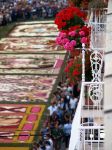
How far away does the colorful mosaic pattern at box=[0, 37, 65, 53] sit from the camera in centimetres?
2884

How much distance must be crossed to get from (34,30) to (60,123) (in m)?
21.2

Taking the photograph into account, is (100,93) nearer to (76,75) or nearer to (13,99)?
(76,75)

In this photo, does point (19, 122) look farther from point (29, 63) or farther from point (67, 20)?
point (29, 63)

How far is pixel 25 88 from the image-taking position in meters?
21.4

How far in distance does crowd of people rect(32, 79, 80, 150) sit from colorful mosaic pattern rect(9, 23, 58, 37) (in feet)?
53.5

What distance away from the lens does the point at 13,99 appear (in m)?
19.8

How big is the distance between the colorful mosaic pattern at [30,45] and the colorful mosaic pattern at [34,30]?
1293 millimetres

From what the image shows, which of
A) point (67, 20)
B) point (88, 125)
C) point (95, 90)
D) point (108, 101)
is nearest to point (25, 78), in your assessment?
point (67, 20)

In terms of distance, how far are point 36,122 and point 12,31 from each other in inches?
742

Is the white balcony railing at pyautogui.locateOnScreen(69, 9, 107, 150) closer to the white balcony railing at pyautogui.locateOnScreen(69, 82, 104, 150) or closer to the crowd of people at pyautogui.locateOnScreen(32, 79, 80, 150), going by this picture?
the white balcony railing at pyautogui.locateOnScreen(69, 82, 104, 150)

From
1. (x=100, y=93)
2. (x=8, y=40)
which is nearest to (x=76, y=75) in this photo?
(x=100, y=93)

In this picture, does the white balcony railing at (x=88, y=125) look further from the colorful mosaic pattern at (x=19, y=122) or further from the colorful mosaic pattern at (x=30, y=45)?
the colorful mosaic pattern at (x=30, y=45)

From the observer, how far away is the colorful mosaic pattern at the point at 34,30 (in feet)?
111

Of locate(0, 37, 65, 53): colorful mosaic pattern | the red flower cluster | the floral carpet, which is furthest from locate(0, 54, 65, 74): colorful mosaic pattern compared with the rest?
the red flower cluster
